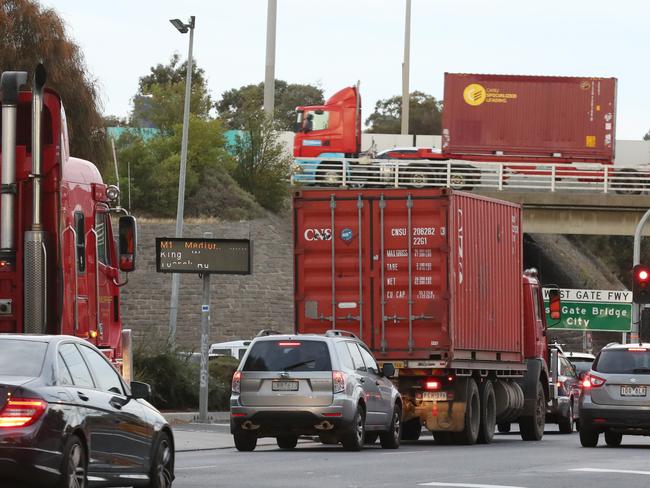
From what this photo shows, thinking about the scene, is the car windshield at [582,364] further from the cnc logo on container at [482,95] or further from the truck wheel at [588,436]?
the cnc logo on container at [482,95]

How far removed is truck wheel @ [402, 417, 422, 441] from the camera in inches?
1073

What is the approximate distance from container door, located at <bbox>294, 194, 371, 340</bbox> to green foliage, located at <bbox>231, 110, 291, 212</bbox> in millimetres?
41576

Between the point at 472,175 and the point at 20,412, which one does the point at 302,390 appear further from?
the point at 472,175

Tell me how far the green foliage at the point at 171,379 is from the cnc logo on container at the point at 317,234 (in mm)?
8323

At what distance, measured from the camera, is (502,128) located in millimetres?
58344

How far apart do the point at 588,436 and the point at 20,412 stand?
14956 millimetres

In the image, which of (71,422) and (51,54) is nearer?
(71,422)

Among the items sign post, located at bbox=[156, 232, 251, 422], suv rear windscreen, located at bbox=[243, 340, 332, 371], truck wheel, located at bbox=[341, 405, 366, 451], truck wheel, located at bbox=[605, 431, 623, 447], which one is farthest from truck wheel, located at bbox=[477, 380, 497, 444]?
sign post, located at bbox=[156, 232, 251, 422]

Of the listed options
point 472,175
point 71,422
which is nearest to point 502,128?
point 472,175

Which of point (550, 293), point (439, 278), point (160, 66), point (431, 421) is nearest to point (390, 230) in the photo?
point (439, 278)

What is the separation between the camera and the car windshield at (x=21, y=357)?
12328 millimetres

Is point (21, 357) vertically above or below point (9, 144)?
below

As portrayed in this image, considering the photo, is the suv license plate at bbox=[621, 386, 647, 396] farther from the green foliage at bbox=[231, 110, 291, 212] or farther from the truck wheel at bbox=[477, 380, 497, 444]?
the green foliage at bbox=[231, 110, 291, 212]

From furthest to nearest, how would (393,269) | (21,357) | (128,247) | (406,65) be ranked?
(406,65) < (393,269) < (128,247) < (21,357)
